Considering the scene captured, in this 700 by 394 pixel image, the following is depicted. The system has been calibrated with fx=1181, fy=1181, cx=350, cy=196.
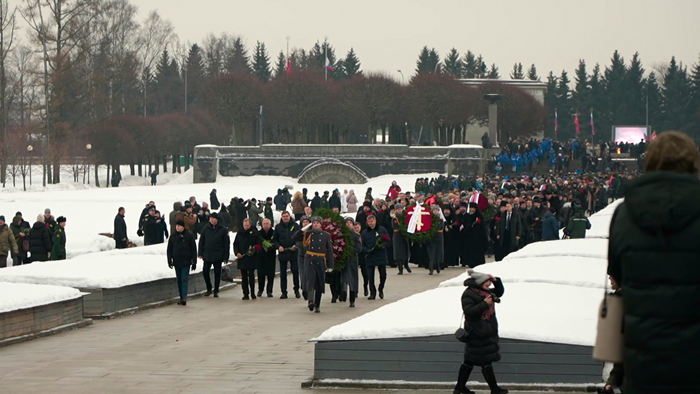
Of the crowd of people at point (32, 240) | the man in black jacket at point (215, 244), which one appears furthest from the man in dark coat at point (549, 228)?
the crowd of people at point (32, 240)

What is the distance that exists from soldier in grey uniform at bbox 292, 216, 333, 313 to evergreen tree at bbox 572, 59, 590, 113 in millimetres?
121265

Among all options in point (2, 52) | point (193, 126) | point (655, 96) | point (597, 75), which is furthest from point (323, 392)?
point (597, 75)

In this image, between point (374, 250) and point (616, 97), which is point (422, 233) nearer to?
point (374, 250)

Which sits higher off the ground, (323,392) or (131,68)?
(131,68)

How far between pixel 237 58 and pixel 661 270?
431 feet

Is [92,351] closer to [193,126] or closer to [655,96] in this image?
[193,126]

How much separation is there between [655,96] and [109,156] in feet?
231

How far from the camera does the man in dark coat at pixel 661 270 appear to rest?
442 cm

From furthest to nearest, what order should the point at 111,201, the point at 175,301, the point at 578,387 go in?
the point at 111,201
the point at 175,301
the point at 578,387

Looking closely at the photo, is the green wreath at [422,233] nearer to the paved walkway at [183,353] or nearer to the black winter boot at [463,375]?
the paved walkway at [183,353]

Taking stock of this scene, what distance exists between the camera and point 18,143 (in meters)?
73.1

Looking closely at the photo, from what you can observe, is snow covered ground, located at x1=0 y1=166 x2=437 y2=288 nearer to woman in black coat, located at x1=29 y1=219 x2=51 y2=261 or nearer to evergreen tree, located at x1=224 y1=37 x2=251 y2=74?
woman in black coat, located at x1=29 y1=219 x2=51 y2=261

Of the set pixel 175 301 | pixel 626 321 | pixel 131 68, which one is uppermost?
pixel 131 68

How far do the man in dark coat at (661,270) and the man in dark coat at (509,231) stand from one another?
22.3 meters
